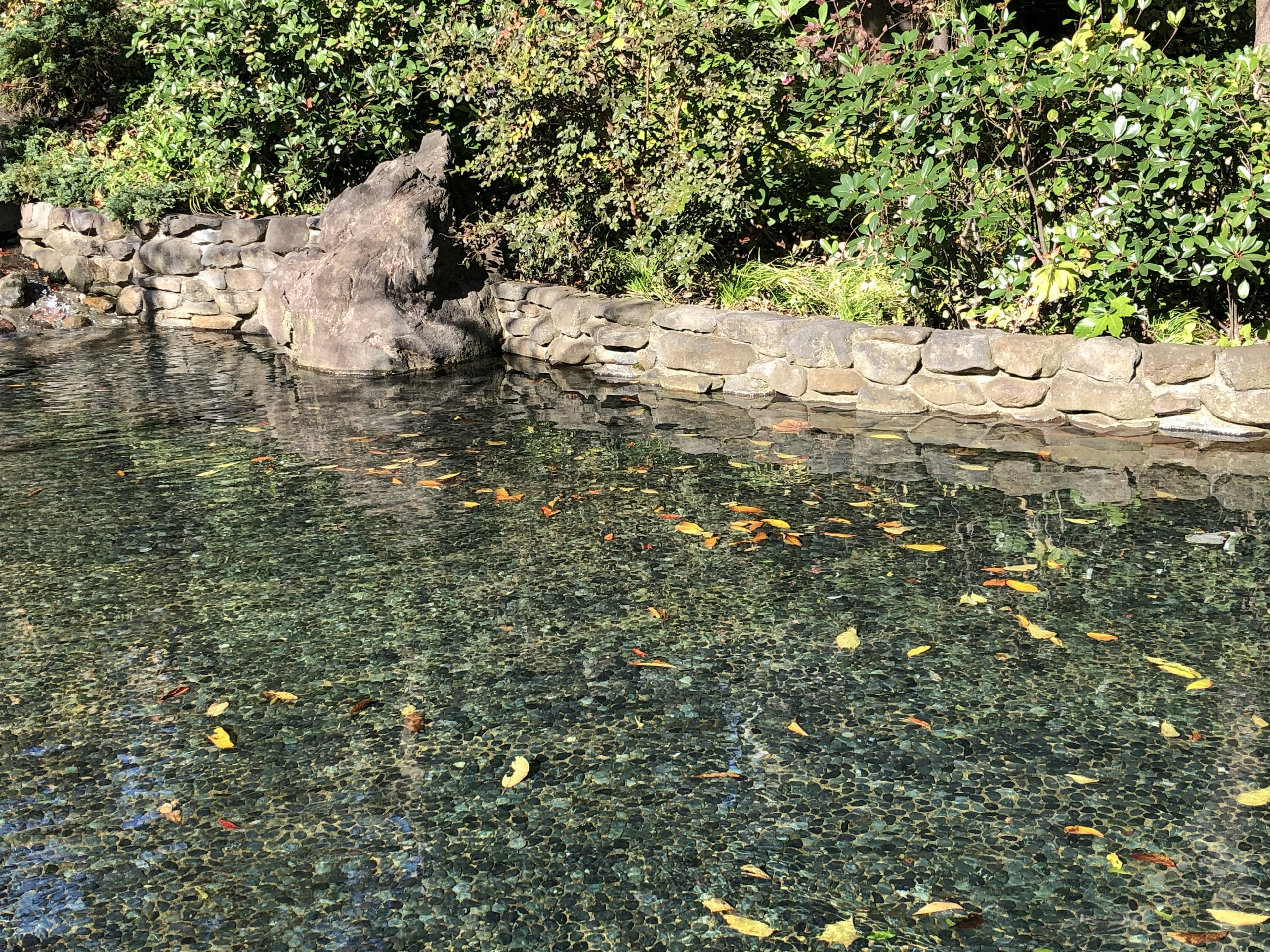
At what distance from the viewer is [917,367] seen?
740 cm

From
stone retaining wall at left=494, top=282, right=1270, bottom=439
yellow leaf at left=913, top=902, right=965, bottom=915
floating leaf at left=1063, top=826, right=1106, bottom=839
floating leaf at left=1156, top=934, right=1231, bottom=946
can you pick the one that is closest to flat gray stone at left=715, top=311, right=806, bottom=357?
stone retaining wall at left=494, top=282, right=1270, bottom=439

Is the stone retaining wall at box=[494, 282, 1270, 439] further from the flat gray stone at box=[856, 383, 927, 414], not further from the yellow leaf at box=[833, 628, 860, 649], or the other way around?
the yellow leaf at box=[833, 628, 860, 649]

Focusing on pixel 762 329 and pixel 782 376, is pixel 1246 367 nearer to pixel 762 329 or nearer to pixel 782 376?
pixel 782 376

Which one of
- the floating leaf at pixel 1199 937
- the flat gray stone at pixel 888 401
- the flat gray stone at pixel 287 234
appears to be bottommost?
the floating leaf at pixel 1199 937

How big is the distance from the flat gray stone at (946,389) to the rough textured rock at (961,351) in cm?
5

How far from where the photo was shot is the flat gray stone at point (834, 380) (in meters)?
7.62

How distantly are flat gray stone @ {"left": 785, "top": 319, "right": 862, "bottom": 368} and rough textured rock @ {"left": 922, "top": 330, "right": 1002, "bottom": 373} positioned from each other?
0.51 meters

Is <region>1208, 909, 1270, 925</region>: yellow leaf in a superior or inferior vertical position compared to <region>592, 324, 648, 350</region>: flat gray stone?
inferior

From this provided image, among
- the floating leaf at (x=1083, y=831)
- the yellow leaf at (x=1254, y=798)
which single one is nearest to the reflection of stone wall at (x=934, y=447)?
the yellow leaf at (x=1254, y=798)

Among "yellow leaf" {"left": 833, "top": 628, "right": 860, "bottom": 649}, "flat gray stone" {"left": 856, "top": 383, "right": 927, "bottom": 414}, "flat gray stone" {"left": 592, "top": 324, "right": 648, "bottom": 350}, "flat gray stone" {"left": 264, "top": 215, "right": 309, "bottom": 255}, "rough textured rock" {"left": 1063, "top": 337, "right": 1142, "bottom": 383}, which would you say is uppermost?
"flat gray stone" {"left": 264, "top": 215, "right": 309, "bottom": 255}

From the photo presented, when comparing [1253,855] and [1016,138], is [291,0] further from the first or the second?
[1253,855]

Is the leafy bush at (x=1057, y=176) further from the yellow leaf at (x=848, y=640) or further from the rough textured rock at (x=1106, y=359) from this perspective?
the yellow leaf at (x=848, y=640)

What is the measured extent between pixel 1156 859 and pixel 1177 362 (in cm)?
420

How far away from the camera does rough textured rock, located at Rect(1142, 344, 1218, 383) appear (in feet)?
21.3
